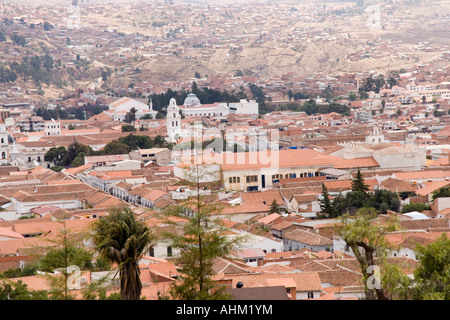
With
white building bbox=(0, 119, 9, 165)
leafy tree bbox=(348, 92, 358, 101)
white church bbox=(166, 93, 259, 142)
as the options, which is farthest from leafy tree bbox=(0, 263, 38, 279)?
leafy tree bbox=(348, 92, 358, 101)

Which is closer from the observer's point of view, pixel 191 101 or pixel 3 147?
pixel 3 147

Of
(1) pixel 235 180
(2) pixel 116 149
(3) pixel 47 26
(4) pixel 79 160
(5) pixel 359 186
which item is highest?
(3) pixel 47 26

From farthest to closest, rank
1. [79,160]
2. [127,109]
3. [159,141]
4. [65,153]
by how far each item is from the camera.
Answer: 1. [127,109]
2. [159,141]
3. [65,153]
4. [79,160]

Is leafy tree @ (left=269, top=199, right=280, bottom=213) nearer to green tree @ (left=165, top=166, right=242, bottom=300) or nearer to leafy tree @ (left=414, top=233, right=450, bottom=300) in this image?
leafy tree @ (left=414, top=233, right=450, bottom=300)

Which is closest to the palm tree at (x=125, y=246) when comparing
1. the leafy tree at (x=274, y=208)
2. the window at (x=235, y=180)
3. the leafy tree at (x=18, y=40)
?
the leafy tree at (x=274, y=208)

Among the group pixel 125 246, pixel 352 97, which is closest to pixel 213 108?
pixel 352 97

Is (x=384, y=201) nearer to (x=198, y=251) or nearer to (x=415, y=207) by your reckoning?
(x=415, y=207)
